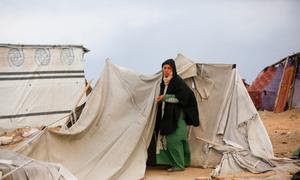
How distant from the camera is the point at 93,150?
6.03 meters

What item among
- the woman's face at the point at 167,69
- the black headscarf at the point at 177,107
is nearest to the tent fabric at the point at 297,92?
the black headscarf at the point at 177,107

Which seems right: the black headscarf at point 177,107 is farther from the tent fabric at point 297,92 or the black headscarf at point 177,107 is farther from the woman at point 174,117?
the tent fabric at point 297,92

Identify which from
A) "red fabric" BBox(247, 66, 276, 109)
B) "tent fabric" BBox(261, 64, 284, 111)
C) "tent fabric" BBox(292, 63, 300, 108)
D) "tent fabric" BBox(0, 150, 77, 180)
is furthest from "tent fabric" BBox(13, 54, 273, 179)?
"red fabric" BBox(247, 66, 276, 109)

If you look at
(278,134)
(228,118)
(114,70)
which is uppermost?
(114,70)

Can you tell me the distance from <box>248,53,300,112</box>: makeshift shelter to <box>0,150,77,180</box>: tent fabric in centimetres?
1138

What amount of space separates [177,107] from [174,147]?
54 cm

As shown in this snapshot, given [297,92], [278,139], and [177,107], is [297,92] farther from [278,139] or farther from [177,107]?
[177,107]

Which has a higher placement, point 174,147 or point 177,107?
point 177,107

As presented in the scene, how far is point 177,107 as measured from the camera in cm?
640

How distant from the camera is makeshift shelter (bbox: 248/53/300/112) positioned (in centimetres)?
1441

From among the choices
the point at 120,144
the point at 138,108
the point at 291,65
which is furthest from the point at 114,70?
the point at 291,65

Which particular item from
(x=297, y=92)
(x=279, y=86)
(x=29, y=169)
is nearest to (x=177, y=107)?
(x=29, y=169)

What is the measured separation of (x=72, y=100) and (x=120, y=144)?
6.50 meters

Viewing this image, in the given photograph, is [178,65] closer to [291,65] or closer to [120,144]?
[120,144]
